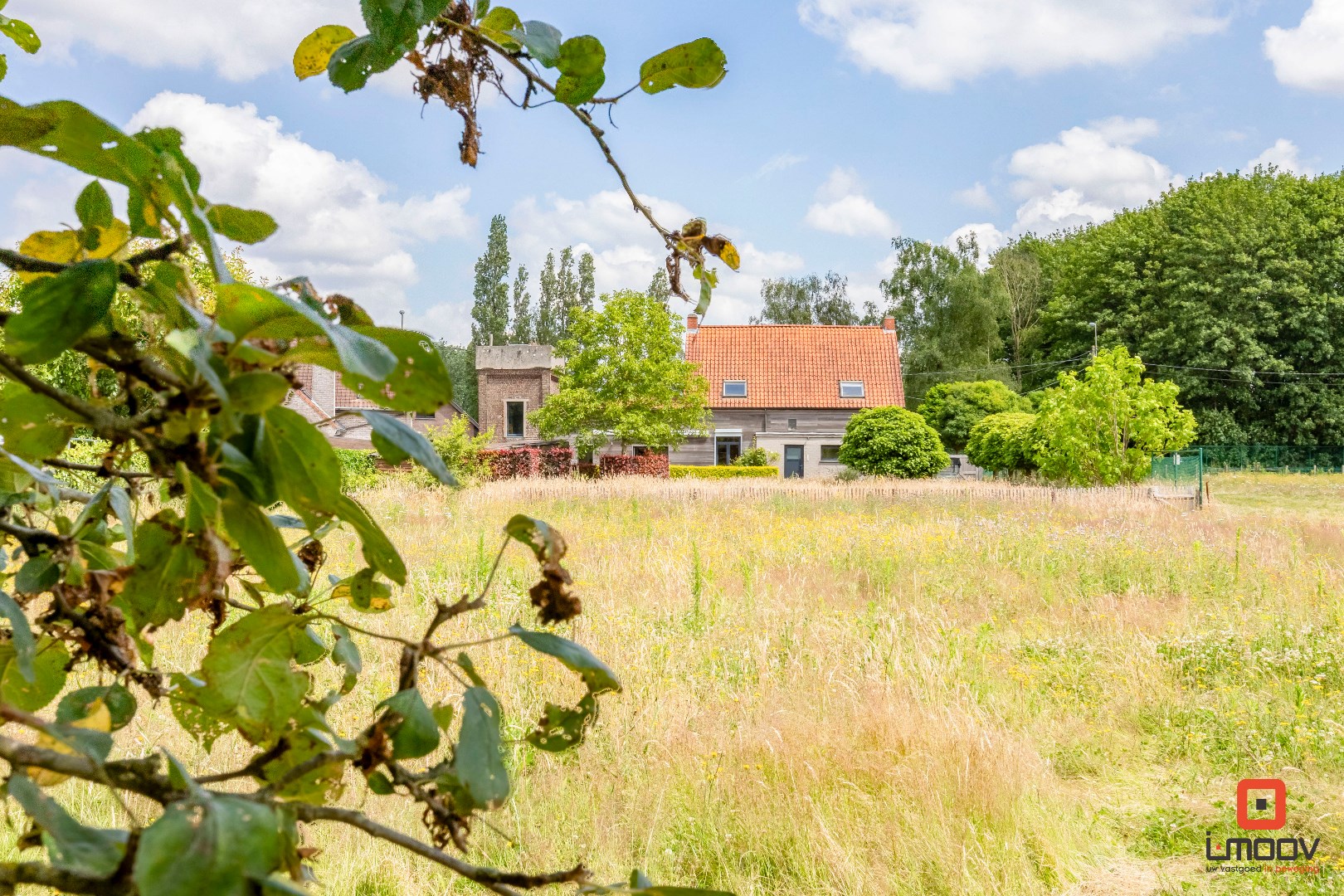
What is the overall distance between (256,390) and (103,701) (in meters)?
0.31

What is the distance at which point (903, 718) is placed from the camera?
10.2 feet

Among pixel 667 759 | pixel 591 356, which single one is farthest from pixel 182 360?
pixel 591 356

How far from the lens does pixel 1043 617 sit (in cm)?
528

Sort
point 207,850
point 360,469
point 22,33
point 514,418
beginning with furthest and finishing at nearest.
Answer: point 514,418 < point 360,469 < point 22,33 < point 207,850

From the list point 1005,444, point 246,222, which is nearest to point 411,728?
point 246,222

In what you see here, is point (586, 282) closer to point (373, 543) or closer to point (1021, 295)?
point (1021, 295)

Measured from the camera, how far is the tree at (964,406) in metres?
24.8

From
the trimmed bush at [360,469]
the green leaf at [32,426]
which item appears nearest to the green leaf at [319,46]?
the green leaf at [32,426]

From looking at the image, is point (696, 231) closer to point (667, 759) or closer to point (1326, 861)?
point (667, 759)

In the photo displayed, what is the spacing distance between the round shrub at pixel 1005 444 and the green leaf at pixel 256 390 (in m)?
17.0

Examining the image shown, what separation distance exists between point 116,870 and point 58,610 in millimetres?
363

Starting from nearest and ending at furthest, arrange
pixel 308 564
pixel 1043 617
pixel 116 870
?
pixel 116 870, pixel 308 564, pixel 1043 617

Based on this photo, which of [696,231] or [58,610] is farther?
[696,231]

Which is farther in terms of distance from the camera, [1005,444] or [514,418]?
[514,418]
